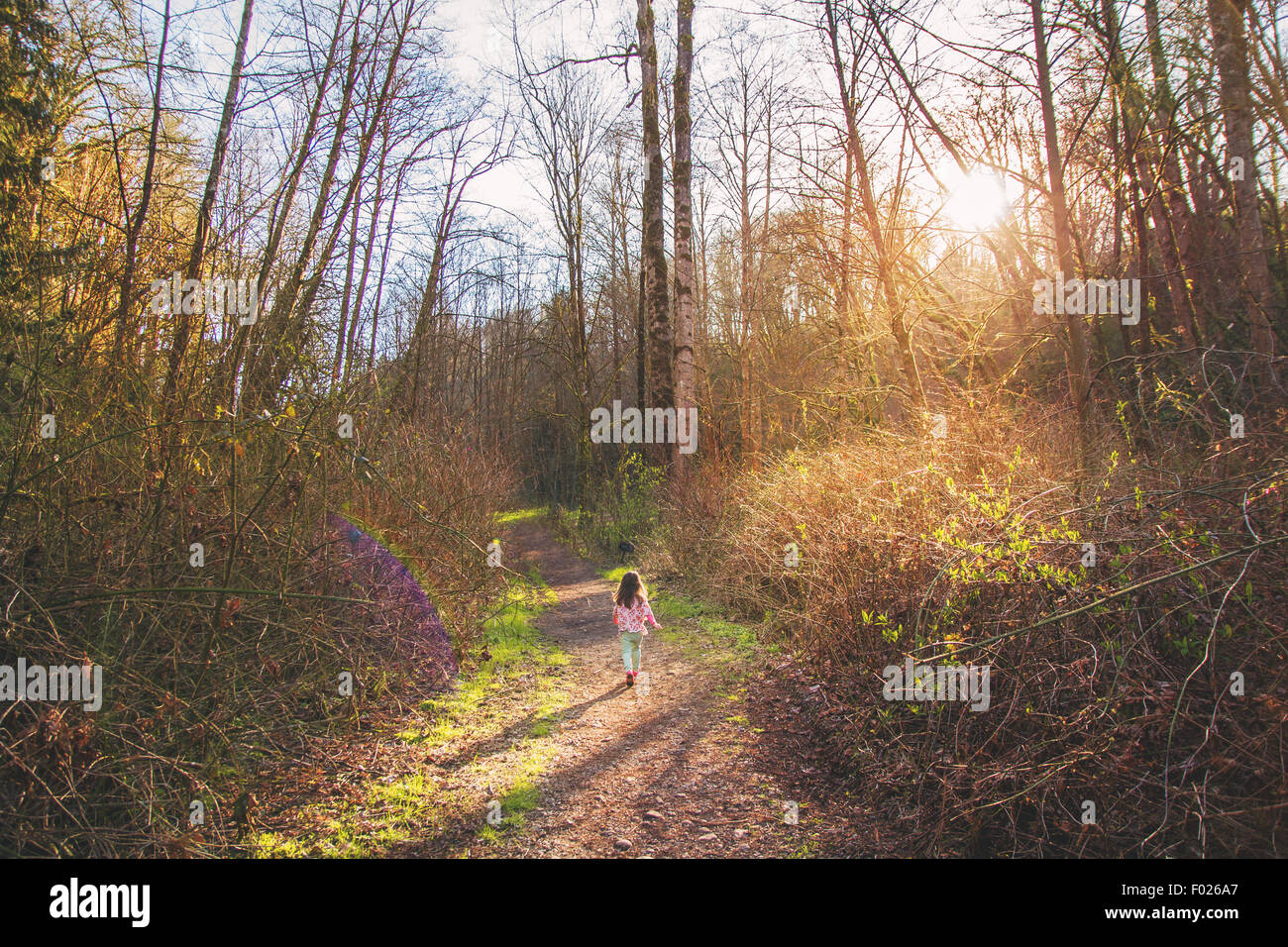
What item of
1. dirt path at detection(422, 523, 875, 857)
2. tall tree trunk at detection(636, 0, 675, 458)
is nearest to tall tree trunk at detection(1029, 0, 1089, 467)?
dirt path at detection(422, 523, 875, 857)

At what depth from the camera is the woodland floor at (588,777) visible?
369 centimetres

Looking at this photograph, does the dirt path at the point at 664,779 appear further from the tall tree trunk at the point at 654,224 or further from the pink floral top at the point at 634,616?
the tall tree trunk at the point at 654,224

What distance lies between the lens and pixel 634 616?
6656mm

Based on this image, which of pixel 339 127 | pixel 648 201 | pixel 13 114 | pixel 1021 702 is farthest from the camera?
pixel 648 201

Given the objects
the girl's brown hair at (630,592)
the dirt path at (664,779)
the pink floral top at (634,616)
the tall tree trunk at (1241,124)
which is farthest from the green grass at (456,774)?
the tall tree trunk at (1241,124)

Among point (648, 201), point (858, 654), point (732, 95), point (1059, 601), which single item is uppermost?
point (732, 95)

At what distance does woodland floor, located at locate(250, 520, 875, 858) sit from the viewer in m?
3.69

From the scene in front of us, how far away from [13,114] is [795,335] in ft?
54.1

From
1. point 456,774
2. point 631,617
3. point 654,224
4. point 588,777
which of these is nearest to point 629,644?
point 631,617

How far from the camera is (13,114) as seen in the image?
6191mm

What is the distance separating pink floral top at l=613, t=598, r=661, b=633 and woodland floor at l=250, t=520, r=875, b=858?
552 mm

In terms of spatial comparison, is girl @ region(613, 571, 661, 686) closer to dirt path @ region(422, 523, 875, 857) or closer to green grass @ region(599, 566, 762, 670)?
dirt path @ region(422, 523, 875, 857)
